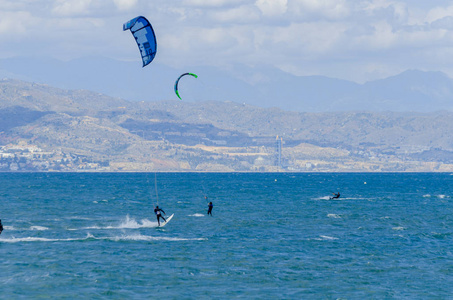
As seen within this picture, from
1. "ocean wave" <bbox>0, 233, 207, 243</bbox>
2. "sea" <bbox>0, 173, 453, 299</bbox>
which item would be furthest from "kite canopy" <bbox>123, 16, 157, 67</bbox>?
"sea" <bbox>0, 173, 453, 299</bbox>

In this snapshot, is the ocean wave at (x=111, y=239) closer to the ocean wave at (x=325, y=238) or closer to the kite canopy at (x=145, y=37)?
the ocean wave at (x=325, y=238)

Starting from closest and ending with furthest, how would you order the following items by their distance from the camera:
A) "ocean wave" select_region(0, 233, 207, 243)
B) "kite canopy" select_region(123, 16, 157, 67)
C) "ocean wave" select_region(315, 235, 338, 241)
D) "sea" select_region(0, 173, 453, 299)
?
"sea" select_region(0, 173, 453, 299), "kite canopy" select_region(123, 16, 157, 67), "ocean wave" select_region(0, 233, 207, 243), "ocean wave" select_region(315, 235, 338, 241)

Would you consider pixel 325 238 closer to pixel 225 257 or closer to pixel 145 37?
pixel 225 257

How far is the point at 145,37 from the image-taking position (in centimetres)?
5831

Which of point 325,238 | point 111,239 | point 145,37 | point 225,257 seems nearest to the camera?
point 225,257

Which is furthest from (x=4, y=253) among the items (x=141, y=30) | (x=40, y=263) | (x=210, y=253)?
(x=141, y=30)

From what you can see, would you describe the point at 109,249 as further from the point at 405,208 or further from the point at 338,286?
the point at 405,208

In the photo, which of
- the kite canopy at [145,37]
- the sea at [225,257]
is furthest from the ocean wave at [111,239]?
the kite canopy at [145,37]

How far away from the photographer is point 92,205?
107 metres

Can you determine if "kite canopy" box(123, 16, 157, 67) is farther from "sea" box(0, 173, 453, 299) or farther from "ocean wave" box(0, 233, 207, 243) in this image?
"sea" box(0, 173, 453, 299)

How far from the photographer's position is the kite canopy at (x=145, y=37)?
5756cm

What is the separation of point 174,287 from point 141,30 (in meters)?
24.3

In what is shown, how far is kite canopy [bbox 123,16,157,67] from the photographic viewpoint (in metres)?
57.6

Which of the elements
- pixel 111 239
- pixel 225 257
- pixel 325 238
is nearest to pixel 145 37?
pixel 111 239
